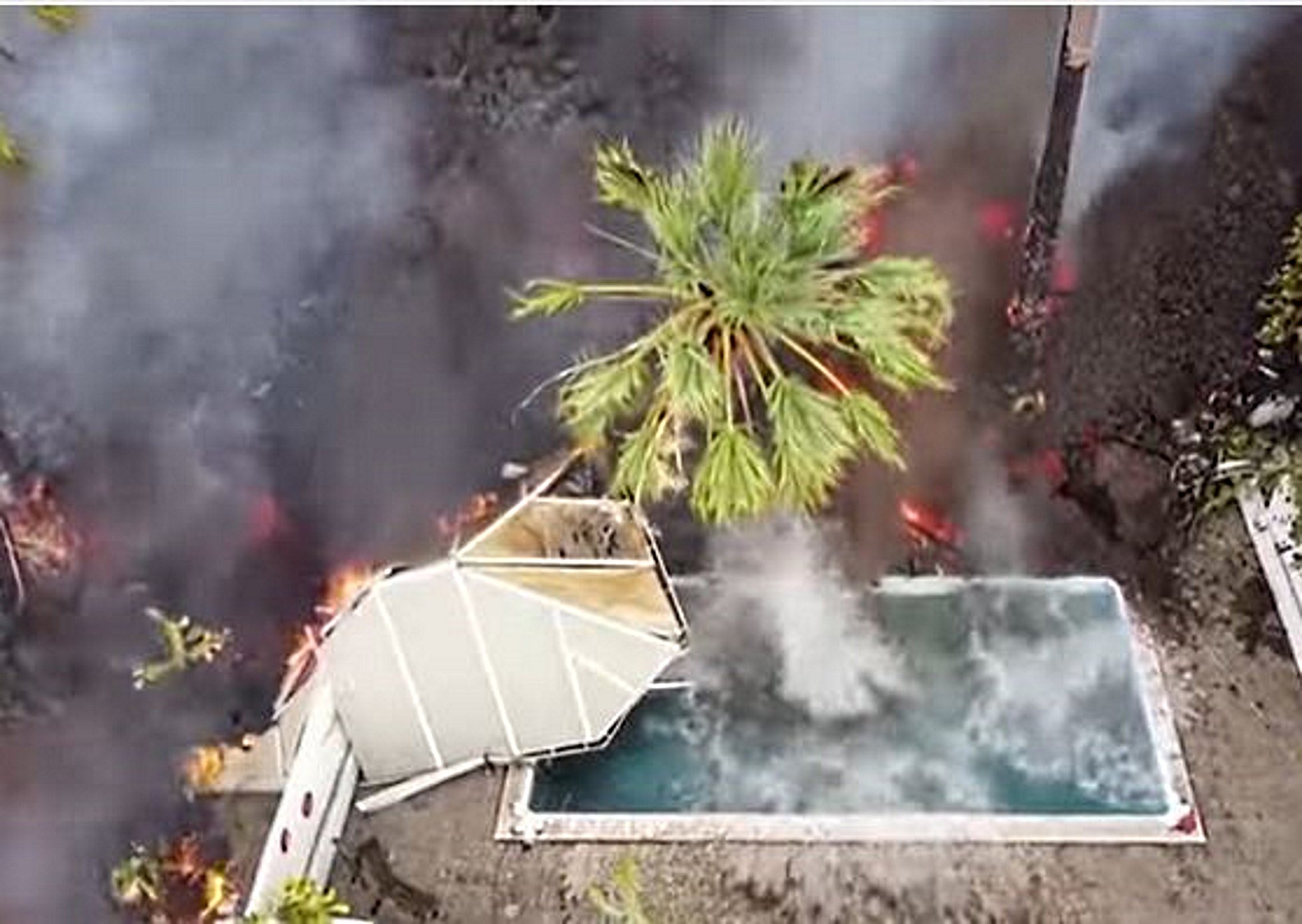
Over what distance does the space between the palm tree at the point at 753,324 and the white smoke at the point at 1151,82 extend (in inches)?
228

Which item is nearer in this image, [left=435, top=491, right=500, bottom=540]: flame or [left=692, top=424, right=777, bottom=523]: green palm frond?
[left=692, top=424, right=777, bottom=523]: green palm frond

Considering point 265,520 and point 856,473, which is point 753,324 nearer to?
point 856,473

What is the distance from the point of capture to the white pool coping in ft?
30.6

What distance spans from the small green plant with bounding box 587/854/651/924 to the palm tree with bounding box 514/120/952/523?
6.36 ft

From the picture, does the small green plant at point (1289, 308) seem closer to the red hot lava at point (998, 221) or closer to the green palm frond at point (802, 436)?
the red hot lava at point (998, 221)

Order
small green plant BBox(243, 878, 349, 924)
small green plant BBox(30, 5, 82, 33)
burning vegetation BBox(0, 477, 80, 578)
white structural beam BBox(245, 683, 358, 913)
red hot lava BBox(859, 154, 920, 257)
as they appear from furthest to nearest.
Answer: red hot lava BBox(859, 154, 920, 257) → burning vegetation BBox(0, 477, 80, 578) → white structural beam BBox(245, 683, 358, 913) → small green plant BBox(30, 5, 82, 33) → small green plant BBox(243, 878, 349, 924)

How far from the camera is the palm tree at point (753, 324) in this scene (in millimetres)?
7902

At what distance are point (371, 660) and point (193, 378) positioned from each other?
13.5 ft

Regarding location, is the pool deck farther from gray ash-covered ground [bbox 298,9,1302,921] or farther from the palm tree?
the palm tree

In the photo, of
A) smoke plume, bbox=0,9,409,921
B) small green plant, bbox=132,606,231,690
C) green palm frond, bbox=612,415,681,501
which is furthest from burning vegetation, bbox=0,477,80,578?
green palm frond, bbox=612,415,681,501

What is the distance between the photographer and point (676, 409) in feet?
26.2

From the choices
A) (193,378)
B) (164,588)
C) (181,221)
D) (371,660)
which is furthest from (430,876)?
(181,221)

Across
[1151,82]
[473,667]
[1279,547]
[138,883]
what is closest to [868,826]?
[473,667]

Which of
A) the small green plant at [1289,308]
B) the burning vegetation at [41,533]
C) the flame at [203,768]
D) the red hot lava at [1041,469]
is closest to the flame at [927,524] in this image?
the red hot lava at [1041,469]
